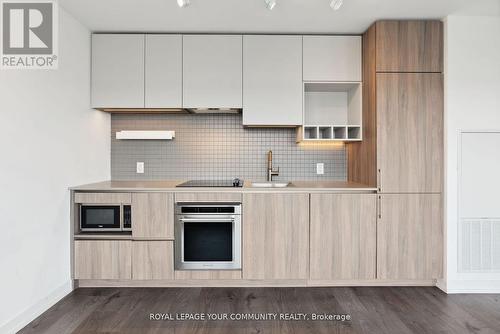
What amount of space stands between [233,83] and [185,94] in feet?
1.52

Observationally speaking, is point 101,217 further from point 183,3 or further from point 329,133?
point 329,133

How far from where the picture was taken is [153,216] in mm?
3061

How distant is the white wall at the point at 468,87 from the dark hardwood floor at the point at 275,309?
44 centimetres

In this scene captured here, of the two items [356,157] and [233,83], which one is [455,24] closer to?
[356,157]

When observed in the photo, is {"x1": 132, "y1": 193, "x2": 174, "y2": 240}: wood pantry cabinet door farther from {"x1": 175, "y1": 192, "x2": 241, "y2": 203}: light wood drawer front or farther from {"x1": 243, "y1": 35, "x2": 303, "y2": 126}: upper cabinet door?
{"x1": 243, "y1": 35, "x2": 303, "y2": 126}: upper cabinet door

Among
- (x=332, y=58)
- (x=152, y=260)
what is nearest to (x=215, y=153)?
(x=152, y=260)

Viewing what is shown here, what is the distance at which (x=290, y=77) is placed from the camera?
3334 millimetres

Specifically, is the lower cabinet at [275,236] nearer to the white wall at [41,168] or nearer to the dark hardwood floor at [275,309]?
the dark hardwood floor at [275,309]

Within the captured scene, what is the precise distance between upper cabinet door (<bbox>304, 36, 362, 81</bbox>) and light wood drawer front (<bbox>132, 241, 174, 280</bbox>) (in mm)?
2024

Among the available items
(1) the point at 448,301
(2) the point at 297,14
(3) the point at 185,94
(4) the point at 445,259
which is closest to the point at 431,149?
(4) the point at 445,259

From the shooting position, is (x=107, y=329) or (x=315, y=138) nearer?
(x=107, y=329)

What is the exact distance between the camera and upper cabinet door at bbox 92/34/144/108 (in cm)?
332

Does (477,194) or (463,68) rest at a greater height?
(463,68)

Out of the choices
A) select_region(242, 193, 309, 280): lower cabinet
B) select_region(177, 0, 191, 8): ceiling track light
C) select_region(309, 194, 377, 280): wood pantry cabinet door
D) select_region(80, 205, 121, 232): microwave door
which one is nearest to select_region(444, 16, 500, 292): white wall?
select_region(309, 194, 377, 280): wood pantry cabinet door
